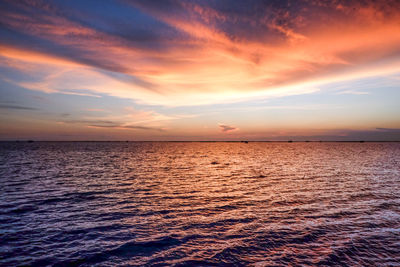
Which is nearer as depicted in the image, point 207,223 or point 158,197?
point 207,223

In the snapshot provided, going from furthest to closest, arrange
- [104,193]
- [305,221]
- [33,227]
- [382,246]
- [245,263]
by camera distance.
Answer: [104,193], [305,221], [33,227], [382,246], [245,263]

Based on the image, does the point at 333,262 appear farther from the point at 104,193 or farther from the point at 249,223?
the point at 104,193

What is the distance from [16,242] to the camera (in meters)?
14.7

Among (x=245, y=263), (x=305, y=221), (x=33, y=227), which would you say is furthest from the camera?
(x=305, y=221)

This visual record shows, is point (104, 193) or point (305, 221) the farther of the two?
point (104, 193)

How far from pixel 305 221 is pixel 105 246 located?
1473 cm

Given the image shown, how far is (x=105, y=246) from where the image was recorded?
47.1 ft

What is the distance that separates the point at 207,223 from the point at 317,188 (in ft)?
66.1

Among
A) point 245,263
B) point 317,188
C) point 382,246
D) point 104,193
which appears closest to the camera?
point 245,263

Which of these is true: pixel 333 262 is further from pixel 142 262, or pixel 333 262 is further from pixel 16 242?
pixel 16 242

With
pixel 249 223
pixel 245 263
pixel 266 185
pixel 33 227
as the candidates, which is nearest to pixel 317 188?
pixel 266 185

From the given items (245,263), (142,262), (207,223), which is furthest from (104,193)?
(245,263)

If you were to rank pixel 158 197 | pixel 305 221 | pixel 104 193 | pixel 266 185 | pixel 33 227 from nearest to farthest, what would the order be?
pixel 33 227
pixel 305 221
pixel 158 197
pixel 104 193
pixel 266 185

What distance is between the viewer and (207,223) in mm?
18344
